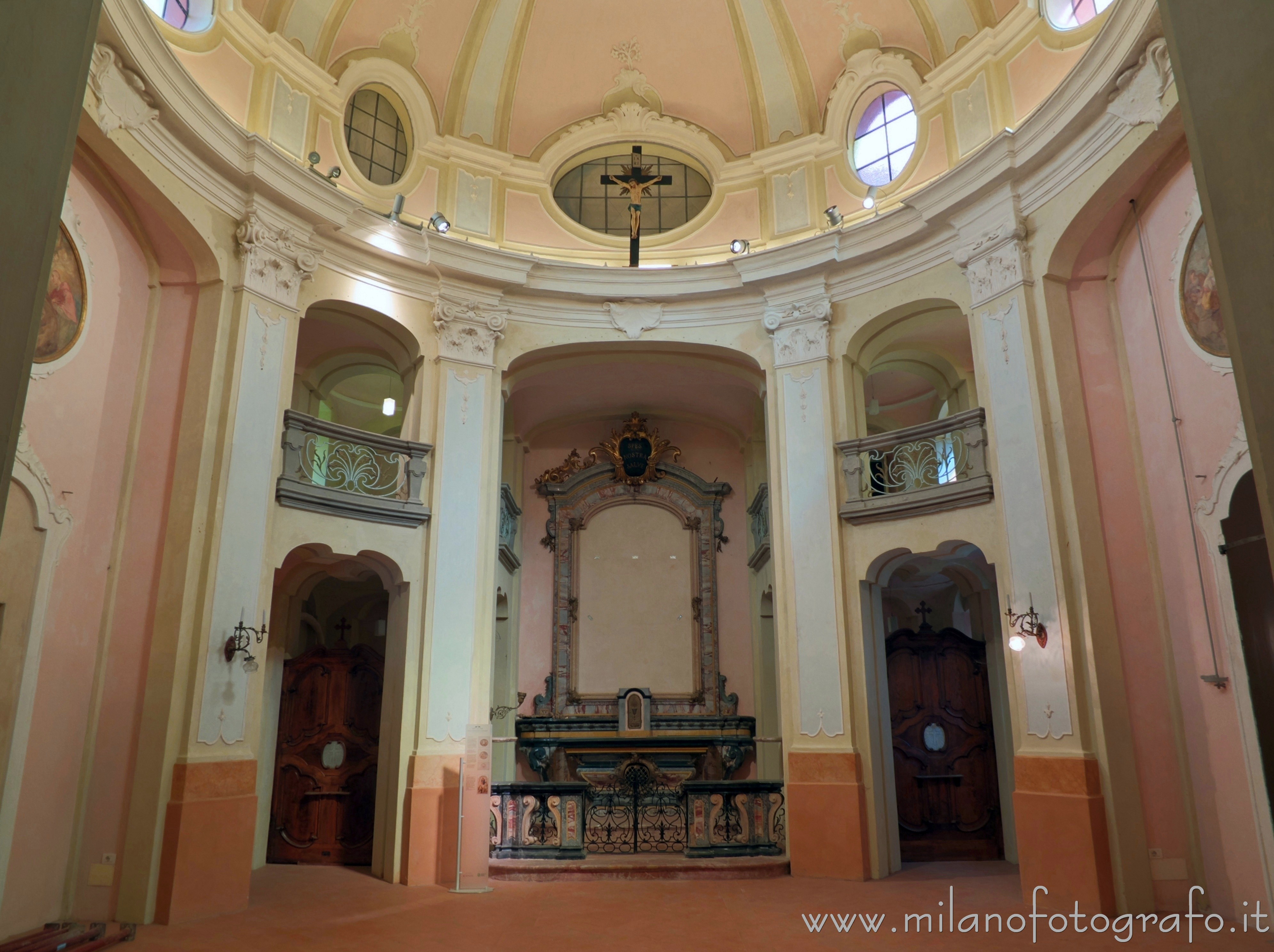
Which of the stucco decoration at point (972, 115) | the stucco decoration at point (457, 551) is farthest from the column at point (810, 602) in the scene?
the stucco decoration at point (457, 551)

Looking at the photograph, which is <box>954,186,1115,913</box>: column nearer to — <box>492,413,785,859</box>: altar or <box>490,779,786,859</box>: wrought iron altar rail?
<box>490,779,786,859</box>: wrought iron altar rail

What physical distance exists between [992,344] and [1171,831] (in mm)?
5001

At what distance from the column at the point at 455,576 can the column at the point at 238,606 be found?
73.7 inches

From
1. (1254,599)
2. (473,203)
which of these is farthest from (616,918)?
(473,203)

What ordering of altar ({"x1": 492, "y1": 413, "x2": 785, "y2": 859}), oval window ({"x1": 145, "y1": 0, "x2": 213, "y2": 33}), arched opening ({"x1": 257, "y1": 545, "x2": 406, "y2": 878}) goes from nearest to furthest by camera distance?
1. oval window ({"x1": 145, "y1": 0, "x2": 213, "y2": 33})
2. arched opening ({"x1": 257, "y1": 545, "x2": 406, "y2": 878})
3. altar ({"x1": 492, "y1": 413, "x2": 785, "y2": 859})

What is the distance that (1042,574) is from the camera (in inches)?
359

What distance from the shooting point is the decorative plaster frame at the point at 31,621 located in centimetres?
720

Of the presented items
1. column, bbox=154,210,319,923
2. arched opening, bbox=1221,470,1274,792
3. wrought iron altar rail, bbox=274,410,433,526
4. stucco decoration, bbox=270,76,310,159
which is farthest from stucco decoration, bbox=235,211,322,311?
arched opening, bbox=1221,470,1274,792

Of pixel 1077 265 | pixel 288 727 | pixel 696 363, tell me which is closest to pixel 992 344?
pixel 1077 265

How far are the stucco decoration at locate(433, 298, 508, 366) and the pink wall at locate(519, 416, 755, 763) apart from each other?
3915mm

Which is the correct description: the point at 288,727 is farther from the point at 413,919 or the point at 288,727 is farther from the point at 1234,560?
the point at 1234,560

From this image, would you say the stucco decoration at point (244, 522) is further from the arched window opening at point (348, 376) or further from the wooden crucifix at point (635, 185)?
the wooden crucifix at point (635, 185)

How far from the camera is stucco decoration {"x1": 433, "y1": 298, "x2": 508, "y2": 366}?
11.8 m

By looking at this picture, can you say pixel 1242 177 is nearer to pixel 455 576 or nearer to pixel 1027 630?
pixel 1027 630
